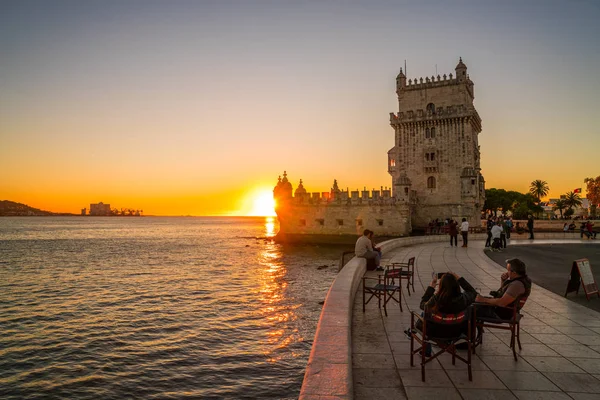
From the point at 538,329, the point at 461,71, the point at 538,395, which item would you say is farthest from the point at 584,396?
the point at 461,71

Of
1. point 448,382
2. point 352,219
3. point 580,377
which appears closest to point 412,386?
point 448,382

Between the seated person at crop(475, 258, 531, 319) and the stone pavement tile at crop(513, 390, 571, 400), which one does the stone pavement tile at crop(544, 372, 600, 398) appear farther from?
the seated person at crop(475, 258, 531, 319)

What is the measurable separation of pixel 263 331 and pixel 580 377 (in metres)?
9.73

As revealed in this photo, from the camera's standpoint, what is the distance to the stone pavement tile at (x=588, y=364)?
5.29 meters

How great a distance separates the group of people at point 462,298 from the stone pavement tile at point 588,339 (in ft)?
5.30

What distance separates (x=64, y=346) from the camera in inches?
493

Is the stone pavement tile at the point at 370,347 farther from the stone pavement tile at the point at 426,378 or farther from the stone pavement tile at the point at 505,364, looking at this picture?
the stone pavement tile at the point at 505,364

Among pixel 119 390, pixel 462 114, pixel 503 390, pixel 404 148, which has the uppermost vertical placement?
pixel 462 114

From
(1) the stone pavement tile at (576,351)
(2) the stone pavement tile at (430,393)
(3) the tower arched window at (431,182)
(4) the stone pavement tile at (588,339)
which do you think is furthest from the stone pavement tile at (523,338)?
(3) the tower arched window at (431,182)

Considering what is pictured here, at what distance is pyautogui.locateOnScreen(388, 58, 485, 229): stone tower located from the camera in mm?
42031

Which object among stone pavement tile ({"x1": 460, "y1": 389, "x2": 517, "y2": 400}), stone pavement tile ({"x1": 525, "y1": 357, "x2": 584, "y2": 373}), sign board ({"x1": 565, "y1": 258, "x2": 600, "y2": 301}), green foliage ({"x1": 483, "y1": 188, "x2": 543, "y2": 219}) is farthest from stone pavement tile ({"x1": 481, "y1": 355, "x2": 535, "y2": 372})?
green foliage ({"x1": 483, "y1": 188, "x2": 543, "y2": 219})

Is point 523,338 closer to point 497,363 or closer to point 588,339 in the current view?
point 588,339

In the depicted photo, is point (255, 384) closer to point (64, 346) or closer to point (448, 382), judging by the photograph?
point (448, 382)

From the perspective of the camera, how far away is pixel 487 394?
4.63 m
